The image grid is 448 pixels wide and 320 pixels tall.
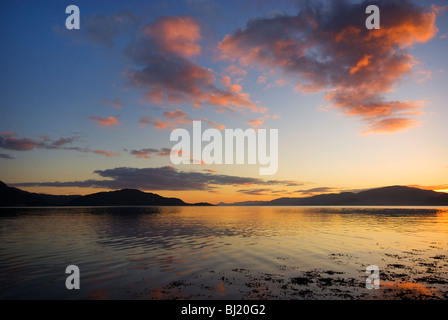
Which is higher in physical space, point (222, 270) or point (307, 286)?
point (307, 286)

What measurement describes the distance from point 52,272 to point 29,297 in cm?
699

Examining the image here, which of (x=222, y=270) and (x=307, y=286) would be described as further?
(x=222, y=270)

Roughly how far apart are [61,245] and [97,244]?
532 cm

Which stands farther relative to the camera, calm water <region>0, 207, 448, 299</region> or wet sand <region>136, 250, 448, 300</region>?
calm water <region>0, 207, 448, 299</region>

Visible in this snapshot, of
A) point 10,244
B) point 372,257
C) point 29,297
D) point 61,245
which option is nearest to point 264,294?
point 29,297

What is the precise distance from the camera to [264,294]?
1877 centimetres

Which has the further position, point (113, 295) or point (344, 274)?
point (344, 274)

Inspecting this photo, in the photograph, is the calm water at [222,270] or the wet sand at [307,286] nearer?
the wet sand at [307,286]

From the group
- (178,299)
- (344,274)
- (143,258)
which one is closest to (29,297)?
(178,299)
